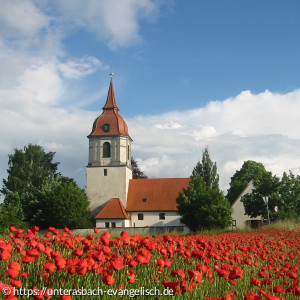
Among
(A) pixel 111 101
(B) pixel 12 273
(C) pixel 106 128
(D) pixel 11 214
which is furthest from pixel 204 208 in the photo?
(B) pixel 12 273

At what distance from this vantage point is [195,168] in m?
54.8

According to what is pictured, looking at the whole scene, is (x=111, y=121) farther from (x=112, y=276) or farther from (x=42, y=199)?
(x=112, y=276)

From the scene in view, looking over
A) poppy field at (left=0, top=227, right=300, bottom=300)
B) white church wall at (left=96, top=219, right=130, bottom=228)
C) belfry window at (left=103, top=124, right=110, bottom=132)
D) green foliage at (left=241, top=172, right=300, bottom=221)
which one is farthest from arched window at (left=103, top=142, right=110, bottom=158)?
poppy field at (left=0, top=227, right=300, bottom=300)

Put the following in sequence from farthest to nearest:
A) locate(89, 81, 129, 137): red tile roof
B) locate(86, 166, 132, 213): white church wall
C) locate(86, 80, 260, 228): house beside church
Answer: locate(89, 81, 129, 137): red tile roof → locate(86, 166, 132, 213): white church wall → locate(86, 80, 260, 228): house beside church

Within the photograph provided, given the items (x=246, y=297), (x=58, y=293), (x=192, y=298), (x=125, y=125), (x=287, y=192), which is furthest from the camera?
(x=125, y=125)

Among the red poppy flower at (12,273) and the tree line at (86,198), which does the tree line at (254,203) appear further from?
the red poppy flower at (12,273)

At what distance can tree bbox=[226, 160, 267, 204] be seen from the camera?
56094 millimetres

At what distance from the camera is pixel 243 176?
57.1 metres

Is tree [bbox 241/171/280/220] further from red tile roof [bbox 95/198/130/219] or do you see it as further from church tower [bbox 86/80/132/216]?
church tower [bbox 86/80/132/216]

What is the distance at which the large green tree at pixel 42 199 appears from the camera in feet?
143

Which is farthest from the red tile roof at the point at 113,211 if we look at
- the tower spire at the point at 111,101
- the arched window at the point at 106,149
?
the tower spire at the point at 111,101

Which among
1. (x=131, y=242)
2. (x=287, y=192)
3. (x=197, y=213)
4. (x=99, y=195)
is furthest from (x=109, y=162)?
(x=131, y=242)

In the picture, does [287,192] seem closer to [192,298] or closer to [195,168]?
[195,168]

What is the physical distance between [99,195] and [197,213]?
19.1 m
